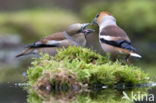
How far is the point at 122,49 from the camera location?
45.8 feet

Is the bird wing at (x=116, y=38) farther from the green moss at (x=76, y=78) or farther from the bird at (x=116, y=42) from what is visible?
the green moss at (x=76, y=78)

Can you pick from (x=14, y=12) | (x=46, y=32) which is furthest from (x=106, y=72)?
(x=14, y=12)

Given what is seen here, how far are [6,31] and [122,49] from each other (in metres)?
22.5

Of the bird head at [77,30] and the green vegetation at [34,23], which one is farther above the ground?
the green vegetation at [34,23]

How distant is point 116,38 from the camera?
1402 cm

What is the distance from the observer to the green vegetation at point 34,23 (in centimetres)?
3562

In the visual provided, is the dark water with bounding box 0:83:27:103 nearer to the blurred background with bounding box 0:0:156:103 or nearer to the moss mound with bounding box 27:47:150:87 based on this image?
the moss mound with bounding box 27:47:150:87

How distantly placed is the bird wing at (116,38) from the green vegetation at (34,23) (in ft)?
67.3

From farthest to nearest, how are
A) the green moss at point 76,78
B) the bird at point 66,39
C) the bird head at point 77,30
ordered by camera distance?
the bird head at point 77,30, the bird at point 66,39, the green moss at point 76,78

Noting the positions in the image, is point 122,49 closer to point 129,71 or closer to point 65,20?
point 129,71

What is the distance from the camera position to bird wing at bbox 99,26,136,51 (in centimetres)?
1374

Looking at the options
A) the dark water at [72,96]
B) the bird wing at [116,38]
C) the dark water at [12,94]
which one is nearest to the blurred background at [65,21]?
the bird wing at [116,38]

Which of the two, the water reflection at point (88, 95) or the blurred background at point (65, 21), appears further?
the blurred background at point (65, 21)

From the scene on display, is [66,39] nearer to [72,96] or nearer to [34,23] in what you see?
[72,96]
